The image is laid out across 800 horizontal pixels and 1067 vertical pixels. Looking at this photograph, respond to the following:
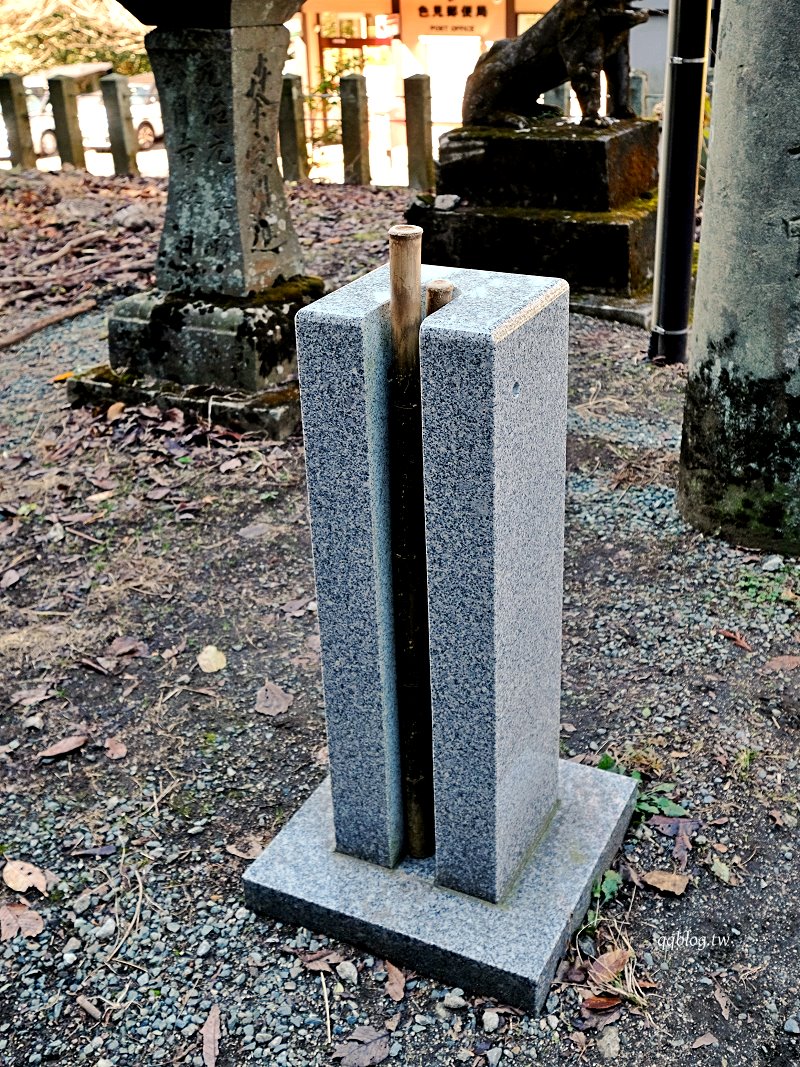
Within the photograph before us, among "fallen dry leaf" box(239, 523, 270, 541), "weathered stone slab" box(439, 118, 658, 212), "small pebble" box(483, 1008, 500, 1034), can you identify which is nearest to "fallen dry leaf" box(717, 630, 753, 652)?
"small pebble" box(483, 1008, 500, 1034)

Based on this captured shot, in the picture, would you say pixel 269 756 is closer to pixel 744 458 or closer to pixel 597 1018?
pixel 597 1018

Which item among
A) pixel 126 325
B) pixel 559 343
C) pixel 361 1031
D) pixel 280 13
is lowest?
pixel 361 1031

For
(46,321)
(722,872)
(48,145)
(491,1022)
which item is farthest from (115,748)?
(48,145)

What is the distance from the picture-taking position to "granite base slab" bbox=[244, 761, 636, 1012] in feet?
7.63

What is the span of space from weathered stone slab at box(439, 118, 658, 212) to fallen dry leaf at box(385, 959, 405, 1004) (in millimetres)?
5020

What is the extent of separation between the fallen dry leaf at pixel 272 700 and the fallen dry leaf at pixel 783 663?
1.51 metres

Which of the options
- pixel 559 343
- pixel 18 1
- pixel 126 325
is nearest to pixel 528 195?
pixel 126 325

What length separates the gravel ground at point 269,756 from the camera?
2338mm

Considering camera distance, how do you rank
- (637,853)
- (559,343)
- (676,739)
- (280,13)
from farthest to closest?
(280,13) → (676,739) → (637,853) → (559,343)

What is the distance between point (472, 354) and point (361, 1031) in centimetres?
147

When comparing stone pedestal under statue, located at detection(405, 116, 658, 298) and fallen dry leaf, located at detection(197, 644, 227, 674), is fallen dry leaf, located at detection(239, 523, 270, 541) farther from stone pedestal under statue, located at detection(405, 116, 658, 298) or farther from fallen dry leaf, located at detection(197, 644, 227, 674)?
stone pedestal under statue, located at detection(405, 116, 658, 298)

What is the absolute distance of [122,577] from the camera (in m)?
4.11

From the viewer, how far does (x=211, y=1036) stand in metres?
2.32

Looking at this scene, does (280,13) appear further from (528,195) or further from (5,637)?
(5,637)
